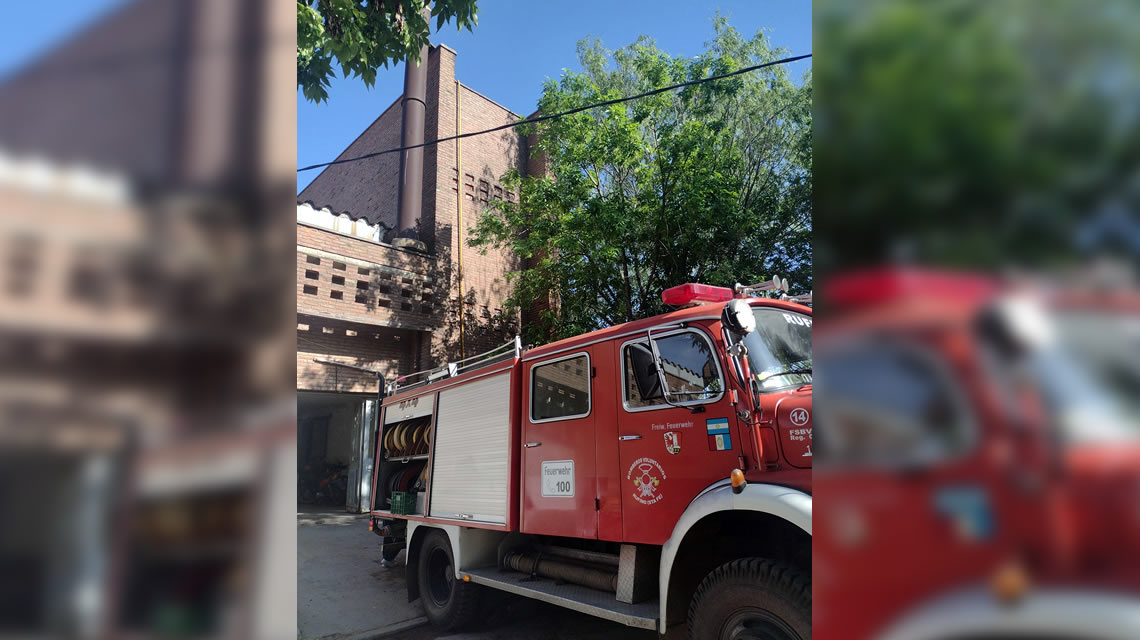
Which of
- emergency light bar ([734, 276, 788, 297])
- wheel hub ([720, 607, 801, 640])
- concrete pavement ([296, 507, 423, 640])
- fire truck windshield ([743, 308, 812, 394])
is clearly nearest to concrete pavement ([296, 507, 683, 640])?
concrete pavement ([296, 507, 423, 640])

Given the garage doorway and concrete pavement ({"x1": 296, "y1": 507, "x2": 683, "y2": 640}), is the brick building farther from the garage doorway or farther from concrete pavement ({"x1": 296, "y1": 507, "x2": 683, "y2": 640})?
concrete pavement ({"x1": 296, "y1": 507, "x2": 683, "y2": 640})

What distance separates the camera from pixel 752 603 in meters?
3.24

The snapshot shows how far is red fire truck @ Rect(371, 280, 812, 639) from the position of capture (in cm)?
344

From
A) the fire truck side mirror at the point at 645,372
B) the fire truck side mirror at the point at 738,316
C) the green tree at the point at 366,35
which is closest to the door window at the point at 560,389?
the fire truck side mirror at the point at 645,372

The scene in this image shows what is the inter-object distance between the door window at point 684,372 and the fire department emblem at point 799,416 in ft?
1.46

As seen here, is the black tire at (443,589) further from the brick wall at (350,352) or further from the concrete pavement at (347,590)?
the brick wall at (350,352)

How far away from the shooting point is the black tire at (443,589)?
5852 mm
